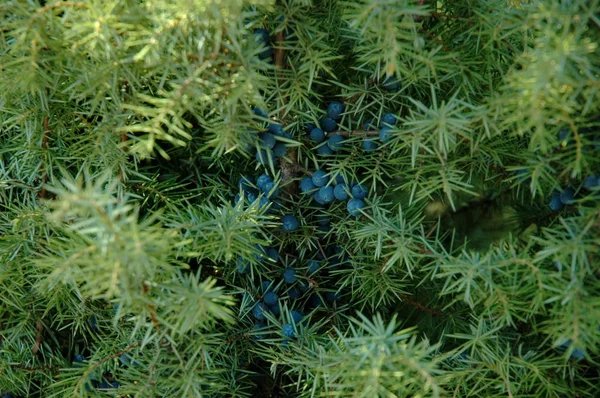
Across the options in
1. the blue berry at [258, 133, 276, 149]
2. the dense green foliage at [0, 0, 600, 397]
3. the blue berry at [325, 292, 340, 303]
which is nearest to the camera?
the dense green foliage at [0, 0, 600, 397]

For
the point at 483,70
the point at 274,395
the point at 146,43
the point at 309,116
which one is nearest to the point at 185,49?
the point at 146,43

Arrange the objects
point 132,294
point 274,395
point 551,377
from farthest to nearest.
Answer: point 274,395 → point 551,377 → point 132,294

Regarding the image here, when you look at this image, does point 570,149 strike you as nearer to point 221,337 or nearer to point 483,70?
point 483,70

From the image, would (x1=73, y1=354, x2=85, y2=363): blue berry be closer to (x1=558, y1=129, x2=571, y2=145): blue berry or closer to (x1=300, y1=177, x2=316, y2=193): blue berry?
(x1=300, y1=177, x2=316, y2=193): blue berry

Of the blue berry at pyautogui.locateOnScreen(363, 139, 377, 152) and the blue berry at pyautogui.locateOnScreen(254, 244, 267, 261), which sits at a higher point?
the blue berry at pyautogui.locateOnScreen(363, 139, 377, 152)

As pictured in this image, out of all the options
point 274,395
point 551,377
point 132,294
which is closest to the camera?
point 132,294

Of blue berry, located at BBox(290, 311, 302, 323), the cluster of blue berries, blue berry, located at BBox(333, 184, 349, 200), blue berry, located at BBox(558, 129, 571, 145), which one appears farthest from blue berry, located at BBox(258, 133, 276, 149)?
blue berry, located at BBox(558, 129, 571, 145)

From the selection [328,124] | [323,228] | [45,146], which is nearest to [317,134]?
[328,124]
